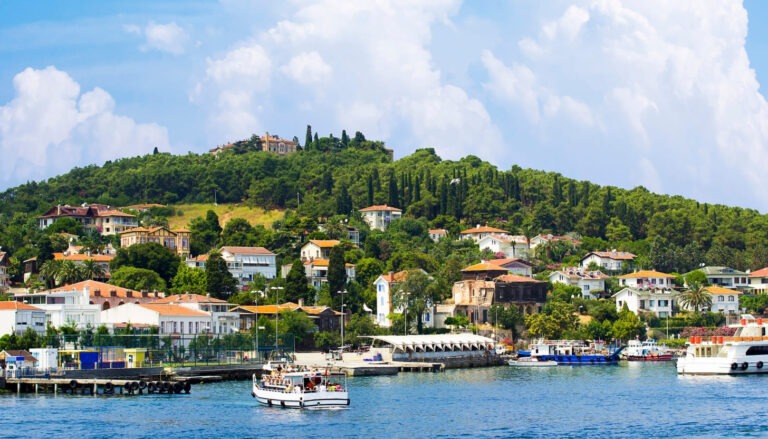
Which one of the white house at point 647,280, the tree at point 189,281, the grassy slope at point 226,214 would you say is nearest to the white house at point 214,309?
the tree at point 189,281

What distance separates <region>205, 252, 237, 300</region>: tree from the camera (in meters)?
116

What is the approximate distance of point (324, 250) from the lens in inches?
5315

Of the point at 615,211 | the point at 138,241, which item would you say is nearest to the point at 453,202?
the point at 615,211

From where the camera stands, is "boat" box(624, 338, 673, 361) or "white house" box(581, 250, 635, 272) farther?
"white house" box(581, 250, 635, 272)

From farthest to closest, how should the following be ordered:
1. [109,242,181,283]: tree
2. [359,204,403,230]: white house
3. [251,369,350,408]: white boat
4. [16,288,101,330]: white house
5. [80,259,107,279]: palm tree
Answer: [359,204,403,230]: white house → [109,242,181,283]: tree → [80,259,107,279]: palm tree → [16,288,101,330]: white house → [251,369,350,408]: white boat

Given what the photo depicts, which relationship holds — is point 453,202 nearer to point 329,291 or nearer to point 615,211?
point 615,211

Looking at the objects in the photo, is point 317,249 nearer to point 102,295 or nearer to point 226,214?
point 102,295

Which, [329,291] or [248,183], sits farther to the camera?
[248,183]

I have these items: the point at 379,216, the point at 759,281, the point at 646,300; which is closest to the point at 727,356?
the point at 646,300

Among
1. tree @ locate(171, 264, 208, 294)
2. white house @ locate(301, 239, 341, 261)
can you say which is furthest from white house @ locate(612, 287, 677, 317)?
tree @ locate(171, 264, 208, 294)

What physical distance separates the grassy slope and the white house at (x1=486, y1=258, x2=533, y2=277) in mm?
42110

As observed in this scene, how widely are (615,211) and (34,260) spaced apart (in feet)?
247

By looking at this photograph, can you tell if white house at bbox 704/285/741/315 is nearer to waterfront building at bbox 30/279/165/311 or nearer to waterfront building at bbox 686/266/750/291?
waterfront building at bbox 686/266/750/291

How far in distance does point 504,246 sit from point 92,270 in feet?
165
